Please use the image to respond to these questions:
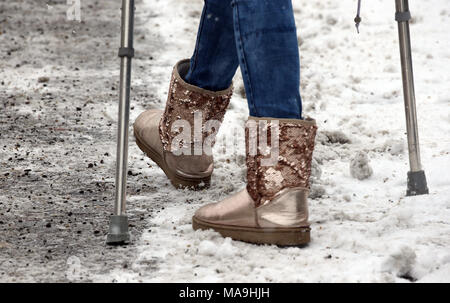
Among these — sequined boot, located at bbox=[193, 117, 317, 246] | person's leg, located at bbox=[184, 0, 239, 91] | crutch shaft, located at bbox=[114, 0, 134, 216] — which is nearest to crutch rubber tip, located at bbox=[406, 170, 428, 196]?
sequined boot, located at bbox=[193, 117, 317, 246]

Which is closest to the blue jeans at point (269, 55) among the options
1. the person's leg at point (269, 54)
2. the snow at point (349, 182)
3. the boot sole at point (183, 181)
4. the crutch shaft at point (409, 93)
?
the person's leg at point (269, 54)

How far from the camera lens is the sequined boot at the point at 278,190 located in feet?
6.27

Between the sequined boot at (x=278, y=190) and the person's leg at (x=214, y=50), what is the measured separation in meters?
0.51

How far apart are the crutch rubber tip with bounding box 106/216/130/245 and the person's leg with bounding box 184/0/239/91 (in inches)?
29.1

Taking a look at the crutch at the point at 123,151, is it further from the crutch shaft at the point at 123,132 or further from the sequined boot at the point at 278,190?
the sequined boot at the point at 278,190

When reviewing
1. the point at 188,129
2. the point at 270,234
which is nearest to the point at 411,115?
the point at 270,234

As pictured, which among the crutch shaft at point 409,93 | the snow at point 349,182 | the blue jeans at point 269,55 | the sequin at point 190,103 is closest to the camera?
the snow at point 349,182

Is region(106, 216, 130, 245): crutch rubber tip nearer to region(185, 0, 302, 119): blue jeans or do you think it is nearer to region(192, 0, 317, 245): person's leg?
region(192, 0, 317, 245): person's leg

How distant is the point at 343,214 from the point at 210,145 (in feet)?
2.19

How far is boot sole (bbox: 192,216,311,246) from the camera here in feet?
6.25

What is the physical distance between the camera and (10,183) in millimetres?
2559

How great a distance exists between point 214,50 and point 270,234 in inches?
30.6
